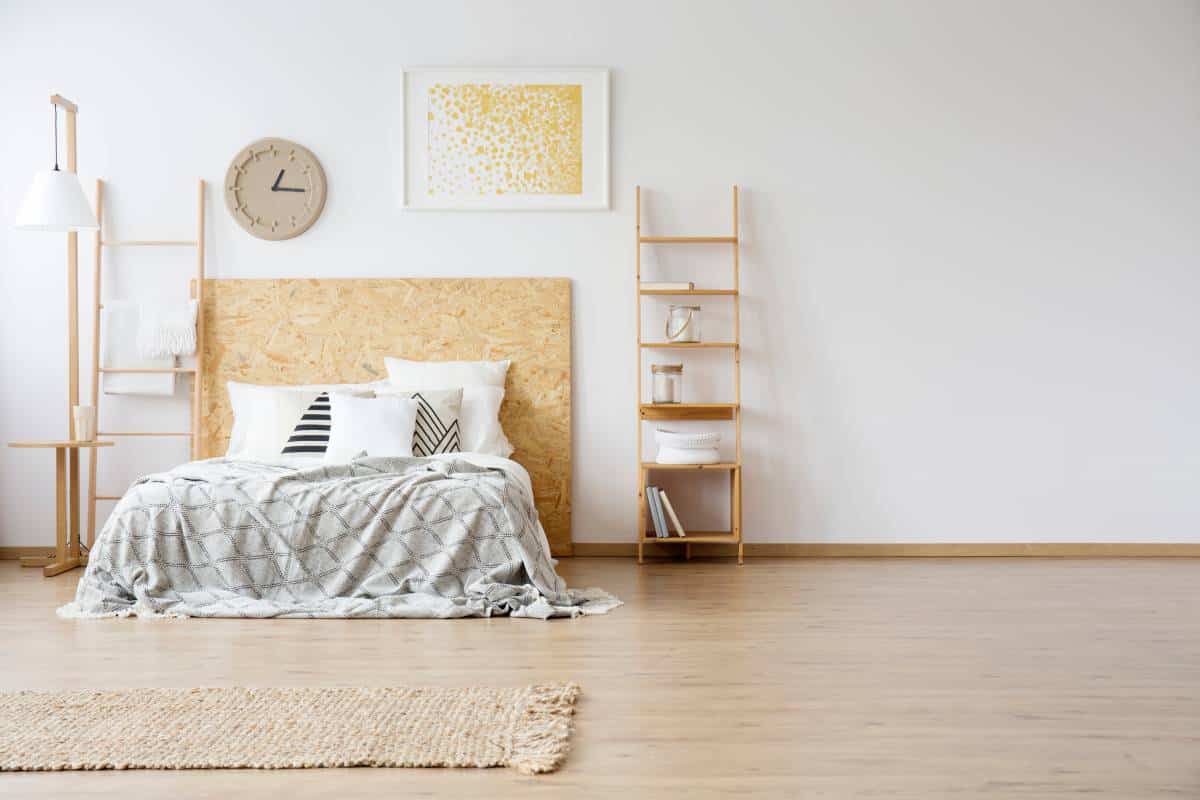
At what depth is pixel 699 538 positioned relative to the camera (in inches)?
200

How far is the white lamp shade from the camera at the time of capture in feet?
15.9

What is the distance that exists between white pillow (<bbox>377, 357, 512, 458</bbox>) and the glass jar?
74 centimetres

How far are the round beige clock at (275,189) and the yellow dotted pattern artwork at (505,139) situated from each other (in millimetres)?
603

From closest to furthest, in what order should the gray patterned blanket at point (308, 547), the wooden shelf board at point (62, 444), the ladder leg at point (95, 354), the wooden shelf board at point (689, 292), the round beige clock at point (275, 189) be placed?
the gray patterned blanket at point (308, 547) < the wooden shelf board at point (62, 444) < the wooden shelf board at point (689, 292) < the ladder leg at point (95, 354) < the round beige clock at point (275, 189)

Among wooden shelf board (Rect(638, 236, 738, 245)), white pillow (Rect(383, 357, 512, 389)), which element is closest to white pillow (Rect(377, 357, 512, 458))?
white pillow (Rect(383, 357, 512, 389))

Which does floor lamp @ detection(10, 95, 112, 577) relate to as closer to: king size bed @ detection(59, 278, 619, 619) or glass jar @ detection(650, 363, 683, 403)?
king size bed @ detection(59, 278, 619, 619)

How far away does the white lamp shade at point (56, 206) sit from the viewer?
485cm

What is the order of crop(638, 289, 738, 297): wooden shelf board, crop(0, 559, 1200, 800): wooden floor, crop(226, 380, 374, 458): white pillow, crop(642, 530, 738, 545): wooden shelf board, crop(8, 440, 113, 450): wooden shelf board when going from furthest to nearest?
crop(638, 289, 738, 297): wooden shelf board
crop(642, 530, 738, 545): wooden shelf board
crop(226, 380, 374, 458): white pillow
crop(8, 440, 113, 450): wooden shelf board
crop(0, 559, 1200, 800): wooden floor

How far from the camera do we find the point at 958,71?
537 centimetres

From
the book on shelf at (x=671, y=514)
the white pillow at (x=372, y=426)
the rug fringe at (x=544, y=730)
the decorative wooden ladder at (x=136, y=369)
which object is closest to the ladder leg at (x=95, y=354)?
the decorative wooden ladder at (x=136, y=369)

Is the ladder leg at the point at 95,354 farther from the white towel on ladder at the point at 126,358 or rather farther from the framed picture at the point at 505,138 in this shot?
the framed picture at the point at 505,138

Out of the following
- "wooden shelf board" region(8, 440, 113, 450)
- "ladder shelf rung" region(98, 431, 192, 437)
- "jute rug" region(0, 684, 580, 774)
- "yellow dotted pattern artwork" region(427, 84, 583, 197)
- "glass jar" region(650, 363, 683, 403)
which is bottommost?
"jute rug" region(0, 684, 580, 774)

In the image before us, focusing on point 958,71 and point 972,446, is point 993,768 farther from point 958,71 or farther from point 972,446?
point 958,71

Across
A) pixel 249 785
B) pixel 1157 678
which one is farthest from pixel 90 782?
pixel 1157 678
